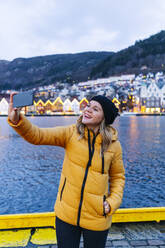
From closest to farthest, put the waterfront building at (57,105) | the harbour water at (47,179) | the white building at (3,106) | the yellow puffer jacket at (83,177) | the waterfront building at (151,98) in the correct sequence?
the yellow puffer jacket at (83,177), the harbour water at (47,179), the waterfront building at (151,98), the white building at (3,106), the waterfront building at (57,105)

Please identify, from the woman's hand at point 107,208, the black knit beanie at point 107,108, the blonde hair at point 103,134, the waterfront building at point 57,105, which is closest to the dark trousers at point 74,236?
the woman's hand at point 107,208

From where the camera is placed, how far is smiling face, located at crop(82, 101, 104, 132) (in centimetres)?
175

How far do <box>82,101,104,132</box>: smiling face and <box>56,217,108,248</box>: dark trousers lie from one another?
832 mm

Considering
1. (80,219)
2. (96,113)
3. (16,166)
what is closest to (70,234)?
(80,219)

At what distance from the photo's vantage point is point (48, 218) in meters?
3.13

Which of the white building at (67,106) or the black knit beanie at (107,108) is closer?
the black knit beanie at (107,108)

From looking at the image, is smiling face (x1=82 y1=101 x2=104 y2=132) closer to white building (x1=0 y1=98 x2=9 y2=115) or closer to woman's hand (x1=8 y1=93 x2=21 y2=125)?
woman's hand (x1=8 y1=93 x2=21 y2=125)

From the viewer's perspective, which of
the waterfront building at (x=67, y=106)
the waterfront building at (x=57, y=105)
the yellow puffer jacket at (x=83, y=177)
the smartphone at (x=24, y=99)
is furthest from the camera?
the waterfront building at (x=57, y=105)

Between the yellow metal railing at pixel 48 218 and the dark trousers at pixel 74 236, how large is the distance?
138cm

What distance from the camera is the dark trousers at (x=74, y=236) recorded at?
69.5 inches

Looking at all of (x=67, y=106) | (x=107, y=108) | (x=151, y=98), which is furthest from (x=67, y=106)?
(x=107, y=108)

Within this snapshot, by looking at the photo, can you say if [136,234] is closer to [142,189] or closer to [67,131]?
[67,131]

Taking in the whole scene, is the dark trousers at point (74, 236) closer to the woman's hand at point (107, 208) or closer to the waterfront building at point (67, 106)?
the woman's hand at point (107, 208)

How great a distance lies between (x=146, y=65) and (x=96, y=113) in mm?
183624
